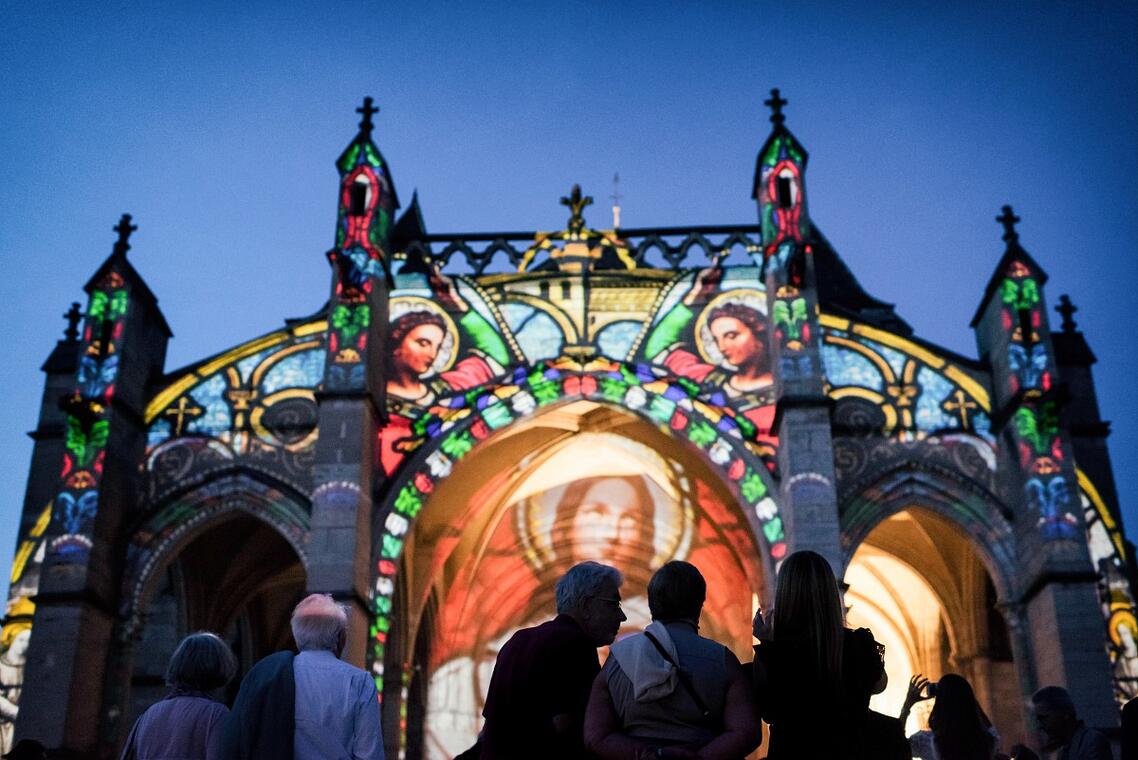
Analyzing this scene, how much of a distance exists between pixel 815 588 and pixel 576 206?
1402 cm

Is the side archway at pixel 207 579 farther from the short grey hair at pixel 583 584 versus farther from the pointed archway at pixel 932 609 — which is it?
the short grey hair at pixel 583 584

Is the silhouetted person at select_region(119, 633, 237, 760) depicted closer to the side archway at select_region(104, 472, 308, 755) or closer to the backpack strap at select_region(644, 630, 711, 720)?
the backpack strap at select_region(644, 630, 711, 720)

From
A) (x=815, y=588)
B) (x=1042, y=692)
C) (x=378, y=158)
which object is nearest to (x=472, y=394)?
(x=378, y=158)

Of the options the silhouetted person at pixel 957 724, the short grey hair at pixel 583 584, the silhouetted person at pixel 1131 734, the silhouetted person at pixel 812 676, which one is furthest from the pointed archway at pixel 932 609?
the silhouetted person at pixel 812 676

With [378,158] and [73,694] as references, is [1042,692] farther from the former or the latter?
[378,158]

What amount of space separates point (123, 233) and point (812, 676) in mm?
14502

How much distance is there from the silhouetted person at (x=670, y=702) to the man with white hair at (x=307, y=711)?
84 cm

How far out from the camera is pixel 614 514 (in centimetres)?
2198

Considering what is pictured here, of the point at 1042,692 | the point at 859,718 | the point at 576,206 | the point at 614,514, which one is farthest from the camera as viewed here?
the point at 614,514

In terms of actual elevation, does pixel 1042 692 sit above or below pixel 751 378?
below

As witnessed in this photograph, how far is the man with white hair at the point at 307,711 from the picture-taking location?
165 inches

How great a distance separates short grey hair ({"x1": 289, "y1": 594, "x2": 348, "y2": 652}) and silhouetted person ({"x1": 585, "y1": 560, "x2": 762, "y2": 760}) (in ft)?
3.32

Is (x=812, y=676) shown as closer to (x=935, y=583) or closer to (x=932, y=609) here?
(x=935, y=583)

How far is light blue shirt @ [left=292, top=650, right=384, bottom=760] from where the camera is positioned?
4246 mm
